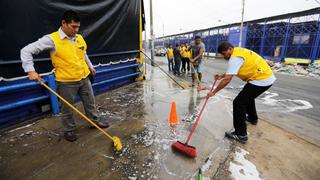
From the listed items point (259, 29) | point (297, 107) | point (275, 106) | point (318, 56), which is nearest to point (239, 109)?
point (275, 106)

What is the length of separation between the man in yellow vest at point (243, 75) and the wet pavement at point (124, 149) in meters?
0.35

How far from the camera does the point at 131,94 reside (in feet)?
16.5

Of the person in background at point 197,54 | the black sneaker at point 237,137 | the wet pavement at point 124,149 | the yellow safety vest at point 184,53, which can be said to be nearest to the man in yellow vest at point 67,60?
the wet pavement at point 124,149

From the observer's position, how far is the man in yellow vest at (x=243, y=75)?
2.40m

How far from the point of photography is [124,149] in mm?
2389

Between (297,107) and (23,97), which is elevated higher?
(23,97)

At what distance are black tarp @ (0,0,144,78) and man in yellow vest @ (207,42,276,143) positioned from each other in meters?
3.34

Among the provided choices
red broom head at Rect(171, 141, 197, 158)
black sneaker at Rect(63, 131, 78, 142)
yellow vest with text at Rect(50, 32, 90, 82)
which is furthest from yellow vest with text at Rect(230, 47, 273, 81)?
black sneaker at Rect(63, 131, 78, 142)

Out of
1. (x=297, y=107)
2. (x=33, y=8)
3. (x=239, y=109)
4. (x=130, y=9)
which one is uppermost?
(x=130, y=9)

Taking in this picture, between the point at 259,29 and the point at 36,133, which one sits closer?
the point at 36,133

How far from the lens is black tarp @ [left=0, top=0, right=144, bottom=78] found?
A: 2836mm

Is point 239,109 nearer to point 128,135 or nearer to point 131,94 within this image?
point 128,135

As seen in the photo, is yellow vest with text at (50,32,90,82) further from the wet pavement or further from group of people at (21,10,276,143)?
the wet pavement

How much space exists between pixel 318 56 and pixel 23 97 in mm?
21128
